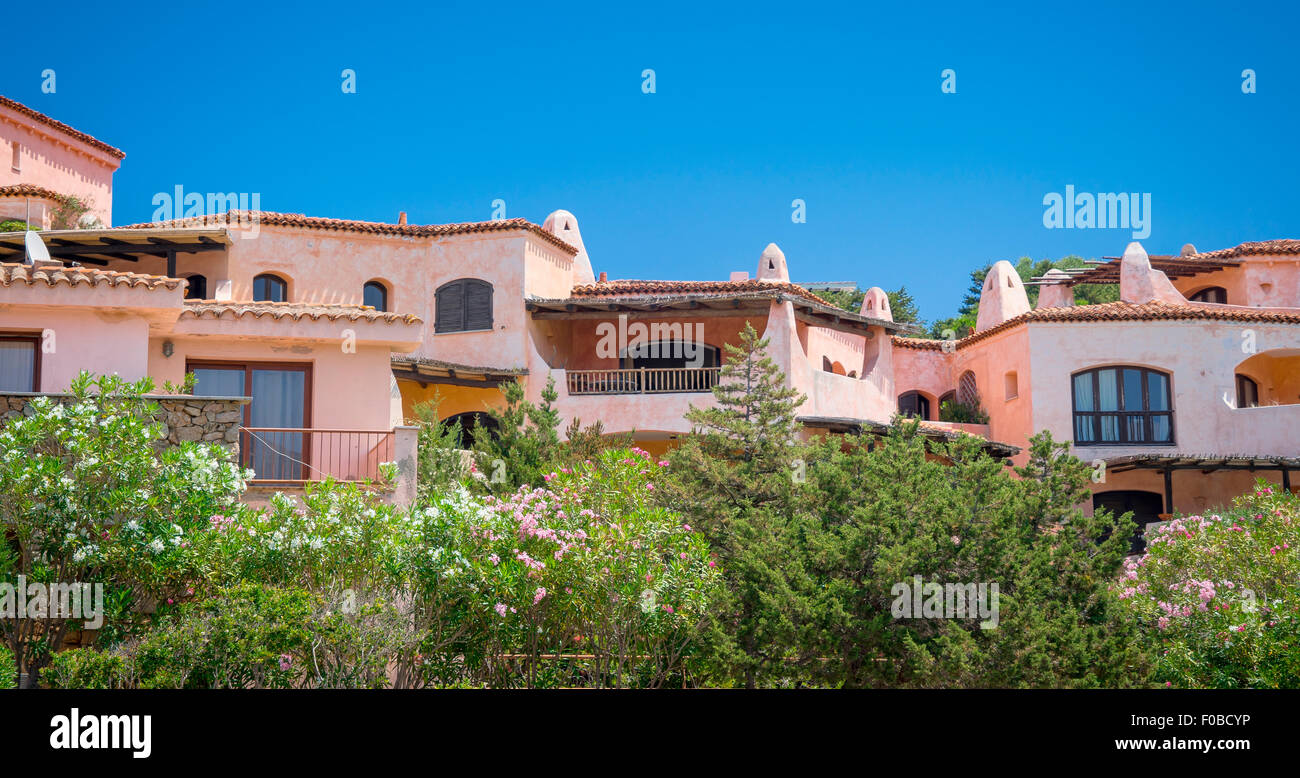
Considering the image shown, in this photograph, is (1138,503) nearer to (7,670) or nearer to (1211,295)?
(1211,295)

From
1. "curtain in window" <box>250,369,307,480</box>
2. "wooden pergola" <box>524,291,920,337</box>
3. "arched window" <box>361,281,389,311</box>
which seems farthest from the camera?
"arched window" <box>361,281,389,311</box>

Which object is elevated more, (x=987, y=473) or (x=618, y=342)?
(x=618, y=342)

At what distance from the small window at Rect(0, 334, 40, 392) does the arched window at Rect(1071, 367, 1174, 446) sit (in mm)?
21650

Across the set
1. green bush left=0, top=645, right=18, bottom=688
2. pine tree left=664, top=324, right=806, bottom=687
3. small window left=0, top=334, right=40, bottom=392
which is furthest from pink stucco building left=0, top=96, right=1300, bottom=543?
green bush left=0, top=645, right=18, bottom=688

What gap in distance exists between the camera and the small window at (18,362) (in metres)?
15.4

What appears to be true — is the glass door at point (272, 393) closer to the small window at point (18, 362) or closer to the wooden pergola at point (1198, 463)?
the small window at point (18, 362)

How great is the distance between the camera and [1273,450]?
2588cm

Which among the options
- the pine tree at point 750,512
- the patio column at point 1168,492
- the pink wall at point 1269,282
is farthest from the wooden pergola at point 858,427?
the pink wall at point 1269,282

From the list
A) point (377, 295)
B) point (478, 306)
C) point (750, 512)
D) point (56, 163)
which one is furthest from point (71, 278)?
→ point (56, 163)

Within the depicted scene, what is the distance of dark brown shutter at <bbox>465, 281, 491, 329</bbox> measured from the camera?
88.1 ft

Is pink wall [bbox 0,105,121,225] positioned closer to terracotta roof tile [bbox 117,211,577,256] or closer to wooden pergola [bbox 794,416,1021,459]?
terracotta roof tile [bbox 117,211,577,256]
